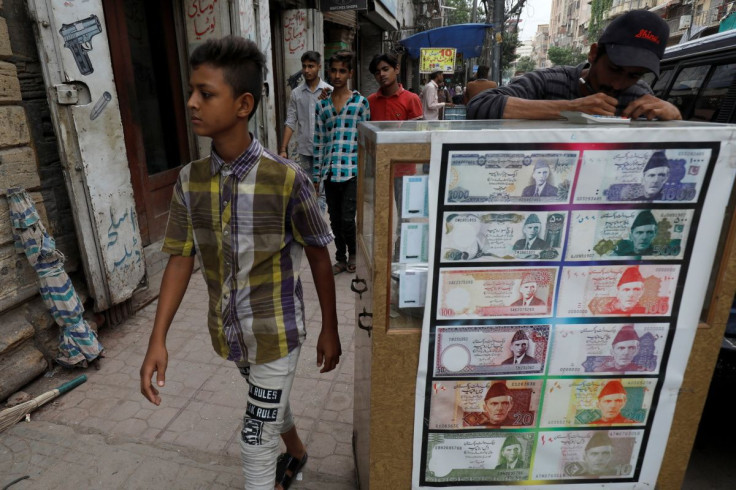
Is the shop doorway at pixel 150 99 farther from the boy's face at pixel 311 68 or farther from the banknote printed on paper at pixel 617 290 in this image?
the banknote printed on paper at pixel 617 290

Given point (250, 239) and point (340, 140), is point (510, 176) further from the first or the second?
point (340, 140)

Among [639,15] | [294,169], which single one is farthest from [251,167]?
[639,15]

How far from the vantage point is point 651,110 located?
150cm

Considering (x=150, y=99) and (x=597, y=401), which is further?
(x=150, y=99)

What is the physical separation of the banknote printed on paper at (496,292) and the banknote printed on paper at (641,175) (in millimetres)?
231

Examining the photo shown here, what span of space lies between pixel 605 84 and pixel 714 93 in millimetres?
1581

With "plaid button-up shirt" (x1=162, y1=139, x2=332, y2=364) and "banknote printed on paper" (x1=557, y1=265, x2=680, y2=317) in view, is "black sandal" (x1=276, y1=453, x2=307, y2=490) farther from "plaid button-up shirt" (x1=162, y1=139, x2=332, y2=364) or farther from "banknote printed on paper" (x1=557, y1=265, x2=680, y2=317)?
"banknote printed on paper" (x1=557, y1=265, x2=680, y2=317)

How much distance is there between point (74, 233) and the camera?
326cm

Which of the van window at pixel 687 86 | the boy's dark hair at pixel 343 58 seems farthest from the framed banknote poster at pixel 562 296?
the boy's dark hair at pixel 343 58

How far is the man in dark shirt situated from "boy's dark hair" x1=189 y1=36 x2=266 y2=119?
34.5 inches

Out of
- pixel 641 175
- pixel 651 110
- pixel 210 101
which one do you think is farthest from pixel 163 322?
pixel 651 110

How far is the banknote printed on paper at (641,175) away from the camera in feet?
3.86

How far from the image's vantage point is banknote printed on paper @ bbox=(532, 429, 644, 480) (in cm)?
143

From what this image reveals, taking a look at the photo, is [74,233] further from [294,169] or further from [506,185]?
[506,185]
